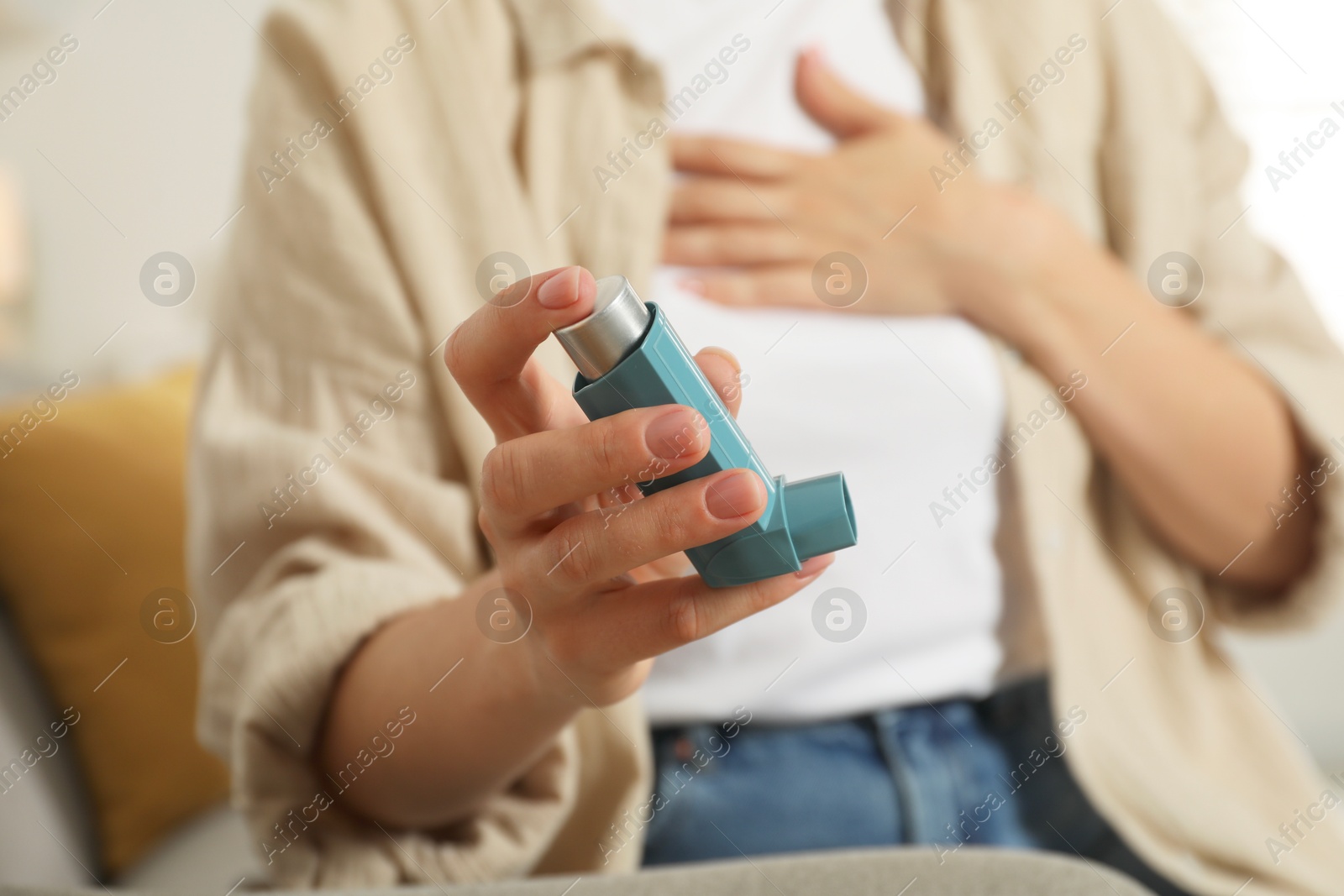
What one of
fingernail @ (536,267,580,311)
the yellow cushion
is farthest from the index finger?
the yellow cushion

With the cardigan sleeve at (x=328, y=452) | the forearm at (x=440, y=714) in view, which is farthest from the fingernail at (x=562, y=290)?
the cardigan sleeve at (x=328, y=452)

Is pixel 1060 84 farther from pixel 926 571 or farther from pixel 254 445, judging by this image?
pixel 254 445

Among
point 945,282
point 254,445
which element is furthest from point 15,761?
point 945,282

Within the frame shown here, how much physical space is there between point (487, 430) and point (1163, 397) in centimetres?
37

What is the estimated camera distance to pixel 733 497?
0.20 meters

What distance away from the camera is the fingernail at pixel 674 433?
192 mm

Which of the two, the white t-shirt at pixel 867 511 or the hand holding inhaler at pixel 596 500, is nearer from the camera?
the hand holding inhaler at pixel 596 500

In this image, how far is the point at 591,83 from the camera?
50 centimetres

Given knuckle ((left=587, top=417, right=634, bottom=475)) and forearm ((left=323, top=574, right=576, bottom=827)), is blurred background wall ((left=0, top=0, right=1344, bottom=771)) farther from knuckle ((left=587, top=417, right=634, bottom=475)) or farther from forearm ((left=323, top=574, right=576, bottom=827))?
knuckle ((left=587, top=417, right=634, bottom=475))

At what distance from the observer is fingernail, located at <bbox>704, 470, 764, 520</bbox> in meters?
0.20

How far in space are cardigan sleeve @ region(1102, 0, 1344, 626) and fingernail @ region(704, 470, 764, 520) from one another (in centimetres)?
40

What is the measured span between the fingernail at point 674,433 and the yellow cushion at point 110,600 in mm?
560

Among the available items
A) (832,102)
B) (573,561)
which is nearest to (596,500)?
(573,561)

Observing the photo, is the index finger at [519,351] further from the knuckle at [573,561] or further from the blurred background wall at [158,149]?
the blurred background wall at [158,149]
